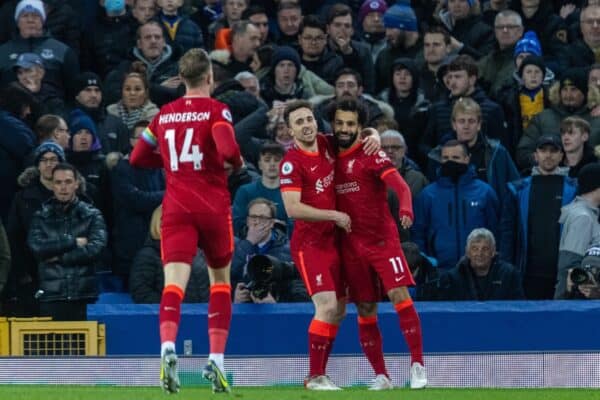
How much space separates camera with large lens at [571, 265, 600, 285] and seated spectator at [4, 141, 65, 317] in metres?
4.78

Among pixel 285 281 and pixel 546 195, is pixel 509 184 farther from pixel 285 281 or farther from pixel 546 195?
pixel 285 281

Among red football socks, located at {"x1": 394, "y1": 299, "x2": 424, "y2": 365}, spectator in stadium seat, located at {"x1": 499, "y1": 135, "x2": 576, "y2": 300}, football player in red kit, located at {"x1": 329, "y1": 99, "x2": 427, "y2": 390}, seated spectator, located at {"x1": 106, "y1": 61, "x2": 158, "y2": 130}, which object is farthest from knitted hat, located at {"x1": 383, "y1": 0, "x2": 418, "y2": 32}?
red football socks, located at {"x1": 394, "y1": 299, "x2": 424, "y2": 365}

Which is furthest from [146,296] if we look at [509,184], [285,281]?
[509,184]

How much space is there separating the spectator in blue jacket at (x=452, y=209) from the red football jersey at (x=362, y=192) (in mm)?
3672

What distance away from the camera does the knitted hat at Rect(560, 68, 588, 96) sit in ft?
56.8

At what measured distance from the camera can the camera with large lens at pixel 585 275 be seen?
1469 centimetres

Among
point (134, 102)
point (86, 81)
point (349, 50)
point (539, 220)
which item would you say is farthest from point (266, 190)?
point (349, 50)

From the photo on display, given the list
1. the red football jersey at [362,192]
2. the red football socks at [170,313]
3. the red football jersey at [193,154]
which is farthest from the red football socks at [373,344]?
the red football socks at [170,313]

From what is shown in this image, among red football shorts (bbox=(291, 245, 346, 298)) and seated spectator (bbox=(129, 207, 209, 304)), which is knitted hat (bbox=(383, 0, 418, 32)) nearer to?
seated spectator (bbox=(129, 207, 209, 304))

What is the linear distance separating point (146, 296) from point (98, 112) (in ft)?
10.6

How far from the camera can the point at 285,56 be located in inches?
713

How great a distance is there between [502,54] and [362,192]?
7074 mm

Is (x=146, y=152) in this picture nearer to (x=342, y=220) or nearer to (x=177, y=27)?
(x=342, y=220)

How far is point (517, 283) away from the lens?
15.2 metres
